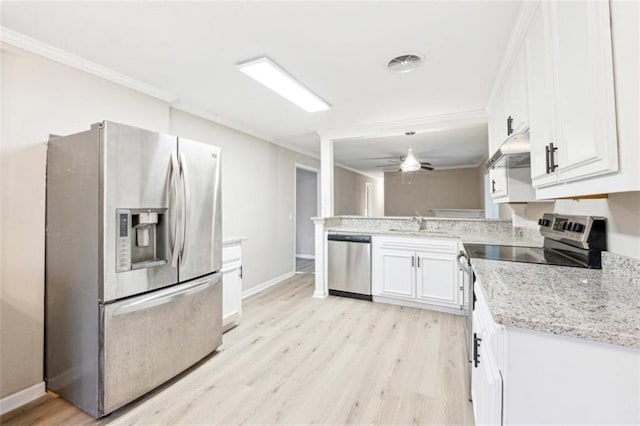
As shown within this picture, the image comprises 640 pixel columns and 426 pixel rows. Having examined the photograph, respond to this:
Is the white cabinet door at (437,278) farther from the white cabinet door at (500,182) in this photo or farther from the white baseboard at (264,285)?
the white baseboard at (264,285)

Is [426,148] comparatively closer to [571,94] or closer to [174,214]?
[571,94]

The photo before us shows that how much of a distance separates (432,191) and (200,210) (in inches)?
288

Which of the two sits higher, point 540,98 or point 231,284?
point 540,98

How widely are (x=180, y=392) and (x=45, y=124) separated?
2.01 metres

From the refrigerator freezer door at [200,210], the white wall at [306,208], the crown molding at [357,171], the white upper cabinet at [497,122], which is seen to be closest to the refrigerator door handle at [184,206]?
the refrigerator freezer door at [200,210]

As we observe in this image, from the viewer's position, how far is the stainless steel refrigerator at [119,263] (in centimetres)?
162

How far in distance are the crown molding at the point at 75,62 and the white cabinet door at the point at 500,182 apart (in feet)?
10.1

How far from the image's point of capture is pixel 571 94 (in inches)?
40.8

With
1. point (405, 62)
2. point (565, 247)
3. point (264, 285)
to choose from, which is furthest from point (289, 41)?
point (264, 285)

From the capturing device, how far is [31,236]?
1831mm

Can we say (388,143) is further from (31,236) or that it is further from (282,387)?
(31,236)

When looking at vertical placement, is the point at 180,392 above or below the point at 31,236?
below

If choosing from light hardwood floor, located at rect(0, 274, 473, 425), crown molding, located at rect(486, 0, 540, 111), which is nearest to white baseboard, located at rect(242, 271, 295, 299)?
light hardwood floor, located at rect(0, 274, 473, 425)

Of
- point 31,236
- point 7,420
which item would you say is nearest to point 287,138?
point 31,236
